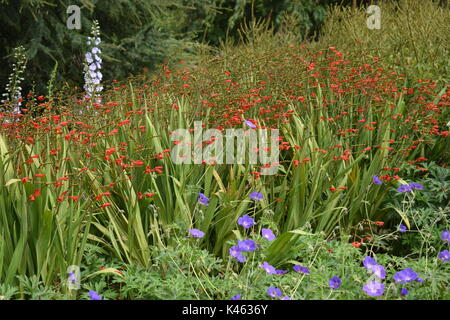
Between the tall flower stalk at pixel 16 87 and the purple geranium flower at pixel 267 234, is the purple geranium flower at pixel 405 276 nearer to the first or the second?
the purple geranium flower at pixel 267 234

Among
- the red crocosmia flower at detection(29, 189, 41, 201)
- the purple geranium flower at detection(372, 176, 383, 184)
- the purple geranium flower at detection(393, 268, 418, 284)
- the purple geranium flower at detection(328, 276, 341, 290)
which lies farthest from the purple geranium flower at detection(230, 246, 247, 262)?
the purple geranium flower at detection(372, 176, 383, 184)

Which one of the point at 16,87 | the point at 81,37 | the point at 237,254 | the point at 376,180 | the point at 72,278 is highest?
the point at 81,37

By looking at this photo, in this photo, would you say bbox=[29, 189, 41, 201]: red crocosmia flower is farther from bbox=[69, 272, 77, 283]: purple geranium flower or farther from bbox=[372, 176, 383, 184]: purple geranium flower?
bbox=[372, 176, 383, 184]: purple geranium flower

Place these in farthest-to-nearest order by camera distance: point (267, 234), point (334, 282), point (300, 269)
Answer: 1. point (267, 234)
2. point (300, 269)
3. point (334, 282)

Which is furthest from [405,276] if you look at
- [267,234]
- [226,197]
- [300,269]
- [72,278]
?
[72,278]

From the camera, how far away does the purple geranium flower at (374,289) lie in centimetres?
203

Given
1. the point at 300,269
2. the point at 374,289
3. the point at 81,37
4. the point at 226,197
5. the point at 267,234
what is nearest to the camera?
the point at 374,289

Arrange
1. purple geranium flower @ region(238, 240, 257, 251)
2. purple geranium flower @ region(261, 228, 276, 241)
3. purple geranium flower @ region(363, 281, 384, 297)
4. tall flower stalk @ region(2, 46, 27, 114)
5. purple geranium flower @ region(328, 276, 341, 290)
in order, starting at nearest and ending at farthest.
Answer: purple geranium flower @ region(363, 281, 384, 297)
purple geranium flower @ region(328, 276, 341, 290)
purple geranium flower @ region(238, 240, 257, 251)
purple geranium flower @ region(261, 228, 276, 241)
tall flower stalk @ region(2, 46, 27, 114)

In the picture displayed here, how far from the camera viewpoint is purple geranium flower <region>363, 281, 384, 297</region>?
203 centimetres

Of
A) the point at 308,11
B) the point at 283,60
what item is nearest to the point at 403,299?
the point at 283,60

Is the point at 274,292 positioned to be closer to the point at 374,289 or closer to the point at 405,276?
the point at 374,289

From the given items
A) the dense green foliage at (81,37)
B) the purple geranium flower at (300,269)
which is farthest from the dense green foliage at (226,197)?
the dense green foliage at (81,37)

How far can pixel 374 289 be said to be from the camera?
204cm

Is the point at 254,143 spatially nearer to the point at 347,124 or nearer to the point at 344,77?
the point at 347,124
